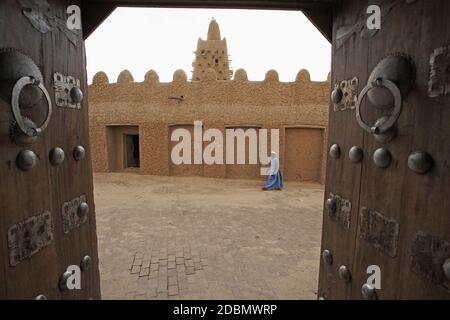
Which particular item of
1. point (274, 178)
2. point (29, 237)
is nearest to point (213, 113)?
point (274, 178)

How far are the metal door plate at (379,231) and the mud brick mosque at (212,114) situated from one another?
11.5 m

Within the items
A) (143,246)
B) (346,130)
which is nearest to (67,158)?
(346,130)

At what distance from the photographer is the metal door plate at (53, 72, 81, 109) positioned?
1.80m

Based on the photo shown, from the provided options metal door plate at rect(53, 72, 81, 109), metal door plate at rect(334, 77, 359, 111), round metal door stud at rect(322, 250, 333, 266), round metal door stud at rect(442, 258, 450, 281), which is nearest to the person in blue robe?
round metal door stud at rect(322, 250, 333, 266)

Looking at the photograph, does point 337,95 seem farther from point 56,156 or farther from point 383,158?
point 56,156

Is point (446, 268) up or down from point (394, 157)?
down

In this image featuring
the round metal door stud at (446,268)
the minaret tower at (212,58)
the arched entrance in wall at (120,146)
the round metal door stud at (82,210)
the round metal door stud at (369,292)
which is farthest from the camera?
the minaret tower at (212,58)

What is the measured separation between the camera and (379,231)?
1.61m

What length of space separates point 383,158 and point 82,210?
205 cm

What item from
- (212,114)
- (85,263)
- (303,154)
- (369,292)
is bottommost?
(303,154)

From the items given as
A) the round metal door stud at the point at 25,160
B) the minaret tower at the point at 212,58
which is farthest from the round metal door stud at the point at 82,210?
the minaret tower at the point at 212,58

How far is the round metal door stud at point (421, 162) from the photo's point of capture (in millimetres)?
1241

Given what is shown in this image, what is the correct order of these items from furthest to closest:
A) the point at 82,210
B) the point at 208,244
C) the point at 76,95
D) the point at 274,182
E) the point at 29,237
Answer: the point at 274,182, the point at 208,244, the point at 82,210, the point at 76,95, the point at 29,237

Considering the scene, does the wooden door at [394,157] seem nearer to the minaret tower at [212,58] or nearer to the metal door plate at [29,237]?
the metal door plate at [29,237]
